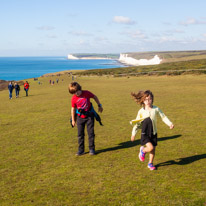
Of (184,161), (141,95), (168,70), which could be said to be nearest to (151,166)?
(184,161)

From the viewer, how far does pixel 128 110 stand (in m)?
16.6

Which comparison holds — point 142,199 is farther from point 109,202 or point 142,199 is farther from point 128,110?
point 128,110

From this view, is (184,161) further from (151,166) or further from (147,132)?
(147,132)

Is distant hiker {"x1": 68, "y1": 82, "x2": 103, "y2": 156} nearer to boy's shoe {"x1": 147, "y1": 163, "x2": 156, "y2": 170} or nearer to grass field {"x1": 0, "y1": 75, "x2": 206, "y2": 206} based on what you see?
grass field {"x1": 0, "y1": 75, "x2": 206, "y2": 206}

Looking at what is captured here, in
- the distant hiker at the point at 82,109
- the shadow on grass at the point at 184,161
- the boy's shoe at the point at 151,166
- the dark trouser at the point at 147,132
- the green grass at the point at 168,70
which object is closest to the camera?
the dark trouser at the point at 147,132

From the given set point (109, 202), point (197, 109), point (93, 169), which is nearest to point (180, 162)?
point (93, 169)

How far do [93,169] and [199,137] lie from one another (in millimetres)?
4573


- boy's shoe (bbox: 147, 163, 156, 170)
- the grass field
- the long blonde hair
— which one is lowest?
the grass field

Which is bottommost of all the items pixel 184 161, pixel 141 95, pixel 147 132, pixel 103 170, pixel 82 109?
pixel 103 170

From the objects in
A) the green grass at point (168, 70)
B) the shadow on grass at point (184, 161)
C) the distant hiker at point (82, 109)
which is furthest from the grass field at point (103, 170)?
the green grass at point (168, 70)

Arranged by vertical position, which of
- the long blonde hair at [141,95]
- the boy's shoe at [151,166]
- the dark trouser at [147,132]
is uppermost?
the long blonde hair at [141,95]

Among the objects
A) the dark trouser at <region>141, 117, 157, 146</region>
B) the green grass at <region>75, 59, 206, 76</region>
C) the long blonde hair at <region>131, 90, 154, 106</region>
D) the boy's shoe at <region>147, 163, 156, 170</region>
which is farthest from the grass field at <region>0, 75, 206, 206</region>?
the green grass at <region>75, 59, 206, 76</region>

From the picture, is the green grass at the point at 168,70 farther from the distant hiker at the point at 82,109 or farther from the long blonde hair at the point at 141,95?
the long blonde hair at the point at 141,95

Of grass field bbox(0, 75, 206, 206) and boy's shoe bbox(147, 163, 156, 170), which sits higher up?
boy's shoe bbox(147, 163, 156, 170)
